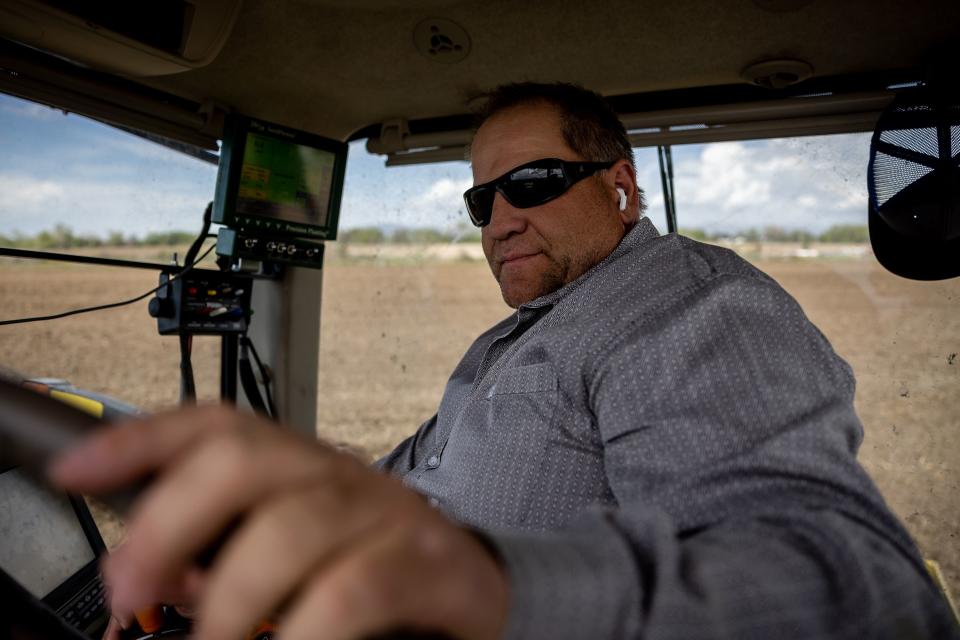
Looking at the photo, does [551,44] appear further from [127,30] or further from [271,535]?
[271,535]

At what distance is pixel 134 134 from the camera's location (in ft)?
7.32

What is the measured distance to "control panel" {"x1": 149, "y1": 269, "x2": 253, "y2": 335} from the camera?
7.50 ft

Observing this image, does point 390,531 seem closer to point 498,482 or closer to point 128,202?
point 498,482

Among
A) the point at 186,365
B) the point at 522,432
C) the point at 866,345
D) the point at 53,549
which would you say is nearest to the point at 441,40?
the point at 522,432

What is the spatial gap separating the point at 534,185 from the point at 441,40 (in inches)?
23.7

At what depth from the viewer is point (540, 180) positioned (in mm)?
1582

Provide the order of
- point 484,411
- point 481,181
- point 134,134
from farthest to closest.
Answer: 1. point 134,134
2. point 481,181
3. point 484,411

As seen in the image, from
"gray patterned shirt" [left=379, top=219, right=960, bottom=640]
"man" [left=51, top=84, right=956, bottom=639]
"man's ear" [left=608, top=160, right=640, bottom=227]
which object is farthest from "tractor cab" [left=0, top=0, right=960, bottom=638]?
"gray patterned shirt" [left=379, top=219, right=960, bottom=640]

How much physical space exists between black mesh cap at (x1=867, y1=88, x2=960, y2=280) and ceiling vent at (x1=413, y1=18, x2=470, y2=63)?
1171mm

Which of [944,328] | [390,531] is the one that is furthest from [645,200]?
[390,531]

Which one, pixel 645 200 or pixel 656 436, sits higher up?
pixel 645 200

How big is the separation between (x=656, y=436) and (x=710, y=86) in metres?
1.56

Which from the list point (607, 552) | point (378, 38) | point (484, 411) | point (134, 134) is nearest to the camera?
point (607, 552)

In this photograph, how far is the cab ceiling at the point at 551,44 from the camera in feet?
5.31
